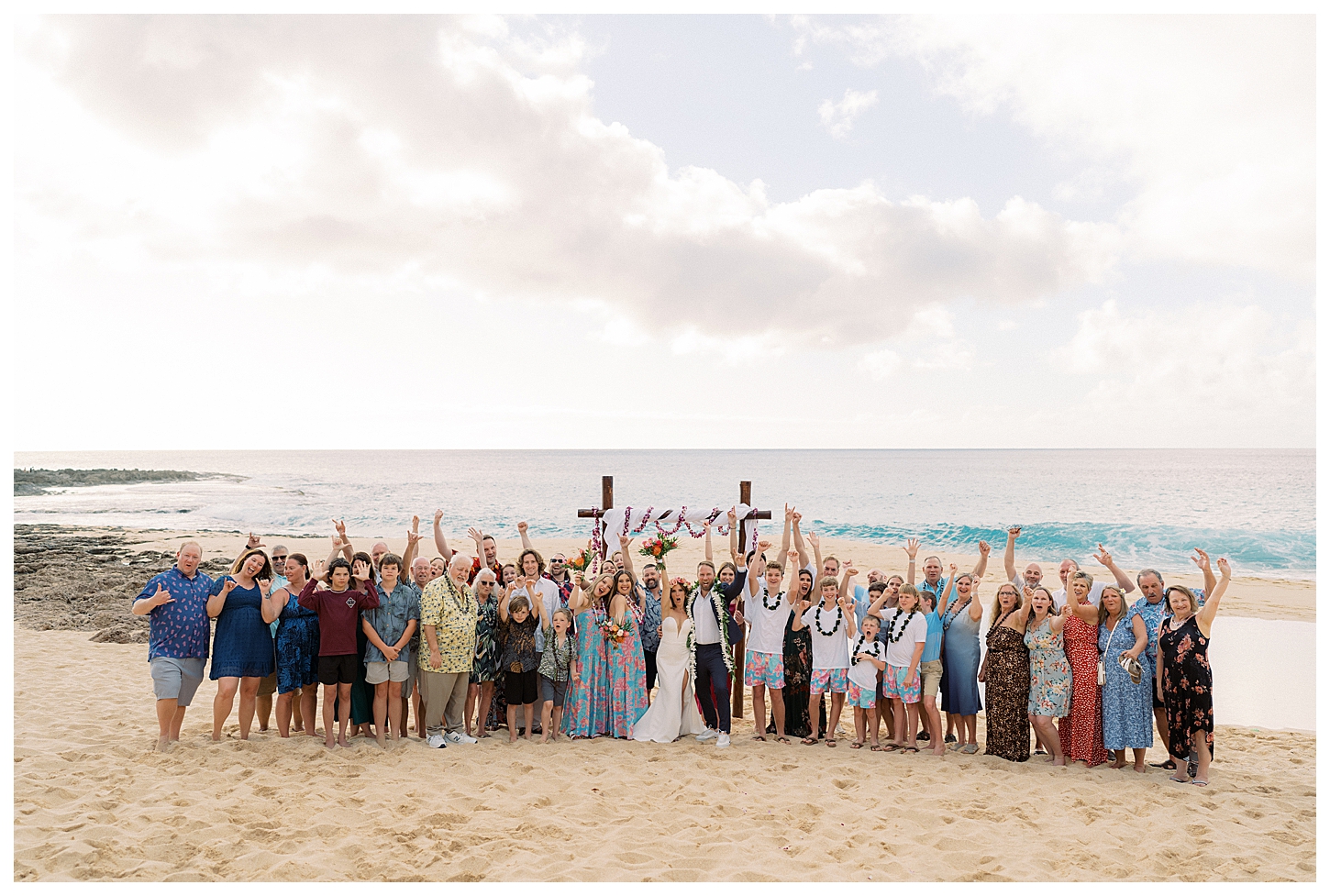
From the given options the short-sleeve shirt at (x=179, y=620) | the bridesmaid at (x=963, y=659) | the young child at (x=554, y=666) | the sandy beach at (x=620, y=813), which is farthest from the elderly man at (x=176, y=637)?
the bridesmaid at (x=963, y=659)

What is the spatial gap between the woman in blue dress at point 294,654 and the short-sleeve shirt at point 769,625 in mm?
4187

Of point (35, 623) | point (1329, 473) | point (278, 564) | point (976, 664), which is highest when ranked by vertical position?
point (1329, 473)

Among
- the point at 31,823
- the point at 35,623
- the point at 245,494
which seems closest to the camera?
the point at 31,823

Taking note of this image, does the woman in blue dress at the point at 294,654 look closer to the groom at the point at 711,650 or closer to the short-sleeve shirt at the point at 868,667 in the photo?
the groom at the point at 711,650

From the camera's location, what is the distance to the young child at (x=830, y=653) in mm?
7301

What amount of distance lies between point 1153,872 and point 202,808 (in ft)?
21.7

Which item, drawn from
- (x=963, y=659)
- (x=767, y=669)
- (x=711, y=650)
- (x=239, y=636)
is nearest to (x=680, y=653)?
(x=711, y=650)

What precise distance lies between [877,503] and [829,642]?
4984cm

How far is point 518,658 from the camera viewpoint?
7105 millimetres

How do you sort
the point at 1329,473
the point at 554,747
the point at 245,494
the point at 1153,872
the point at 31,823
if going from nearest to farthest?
the point at 1153,872
the point at 31,823
the point at 1329,473
the point at 554,747
the point at 245,494

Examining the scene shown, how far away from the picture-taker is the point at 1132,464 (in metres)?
95.7

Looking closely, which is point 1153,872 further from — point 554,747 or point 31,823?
point 31,823

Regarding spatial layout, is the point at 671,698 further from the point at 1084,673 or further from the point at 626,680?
the point at 1084,673

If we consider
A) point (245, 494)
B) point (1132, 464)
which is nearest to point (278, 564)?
point (245, 494)
